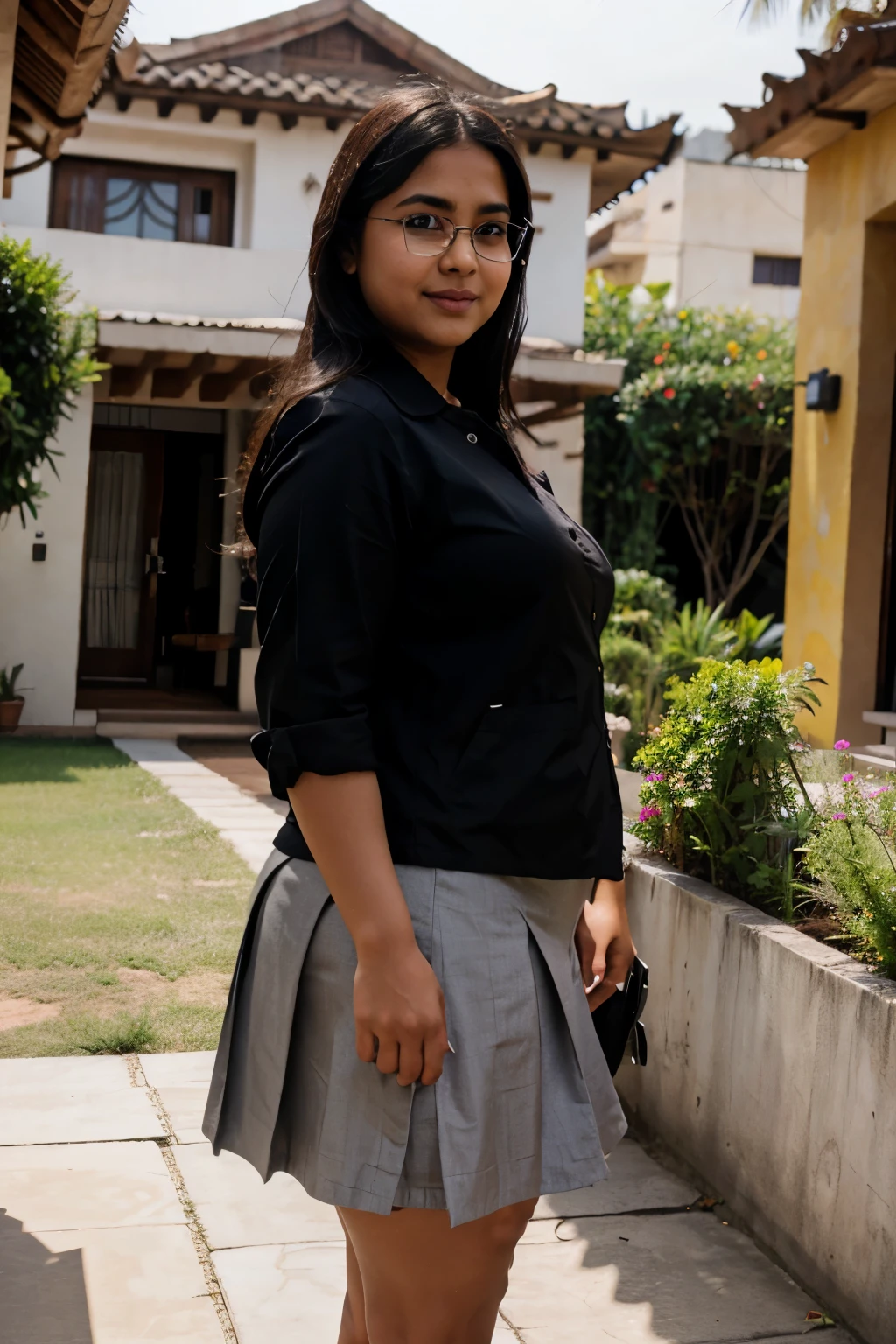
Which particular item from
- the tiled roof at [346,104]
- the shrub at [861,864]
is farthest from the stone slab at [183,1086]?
the tiled roof at [346,104]

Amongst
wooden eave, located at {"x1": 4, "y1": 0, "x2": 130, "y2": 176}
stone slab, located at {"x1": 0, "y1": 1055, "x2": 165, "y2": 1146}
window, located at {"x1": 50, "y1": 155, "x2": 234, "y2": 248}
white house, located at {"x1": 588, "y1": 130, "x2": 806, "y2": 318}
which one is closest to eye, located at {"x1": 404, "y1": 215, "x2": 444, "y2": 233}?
wooden eave, located at {"x1": 4, "y1": 0, "x2": 130, "y2": 176}

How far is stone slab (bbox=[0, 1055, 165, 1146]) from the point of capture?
3.23m

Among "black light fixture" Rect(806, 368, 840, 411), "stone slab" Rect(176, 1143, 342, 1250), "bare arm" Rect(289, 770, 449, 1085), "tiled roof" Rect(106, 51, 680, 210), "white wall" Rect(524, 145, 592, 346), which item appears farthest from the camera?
"white wall" Rect(524, 145, 592, 346)

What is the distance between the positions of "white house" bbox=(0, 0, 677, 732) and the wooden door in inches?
0.8

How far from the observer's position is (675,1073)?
3.10 metres

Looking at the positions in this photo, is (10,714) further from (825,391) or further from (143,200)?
(825,391)

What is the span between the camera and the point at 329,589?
140 centimetres

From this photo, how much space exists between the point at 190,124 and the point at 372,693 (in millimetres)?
12244

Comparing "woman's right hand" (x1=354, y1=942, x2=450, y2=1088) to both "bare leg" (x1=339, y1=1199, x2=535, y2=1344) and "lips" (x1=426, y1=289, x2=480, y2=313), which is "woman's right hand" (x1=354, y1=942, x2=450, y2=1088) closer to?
"bare leg" (x1=339, y1=1199, x2=535, y2=1344)

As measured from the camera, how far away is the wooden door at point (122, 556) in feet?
44.9

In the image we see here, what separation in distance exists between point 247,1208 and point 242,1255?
0.69ft

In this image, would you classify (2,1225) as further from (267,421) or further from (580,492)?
(580,492)

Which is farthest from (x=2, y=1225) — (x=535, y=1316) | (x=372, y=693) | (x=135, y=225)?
(x=135, y=225)

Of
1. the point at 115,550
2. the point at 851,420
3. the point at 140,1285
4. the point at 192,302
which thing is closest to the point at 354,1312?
the point at 140,1285
